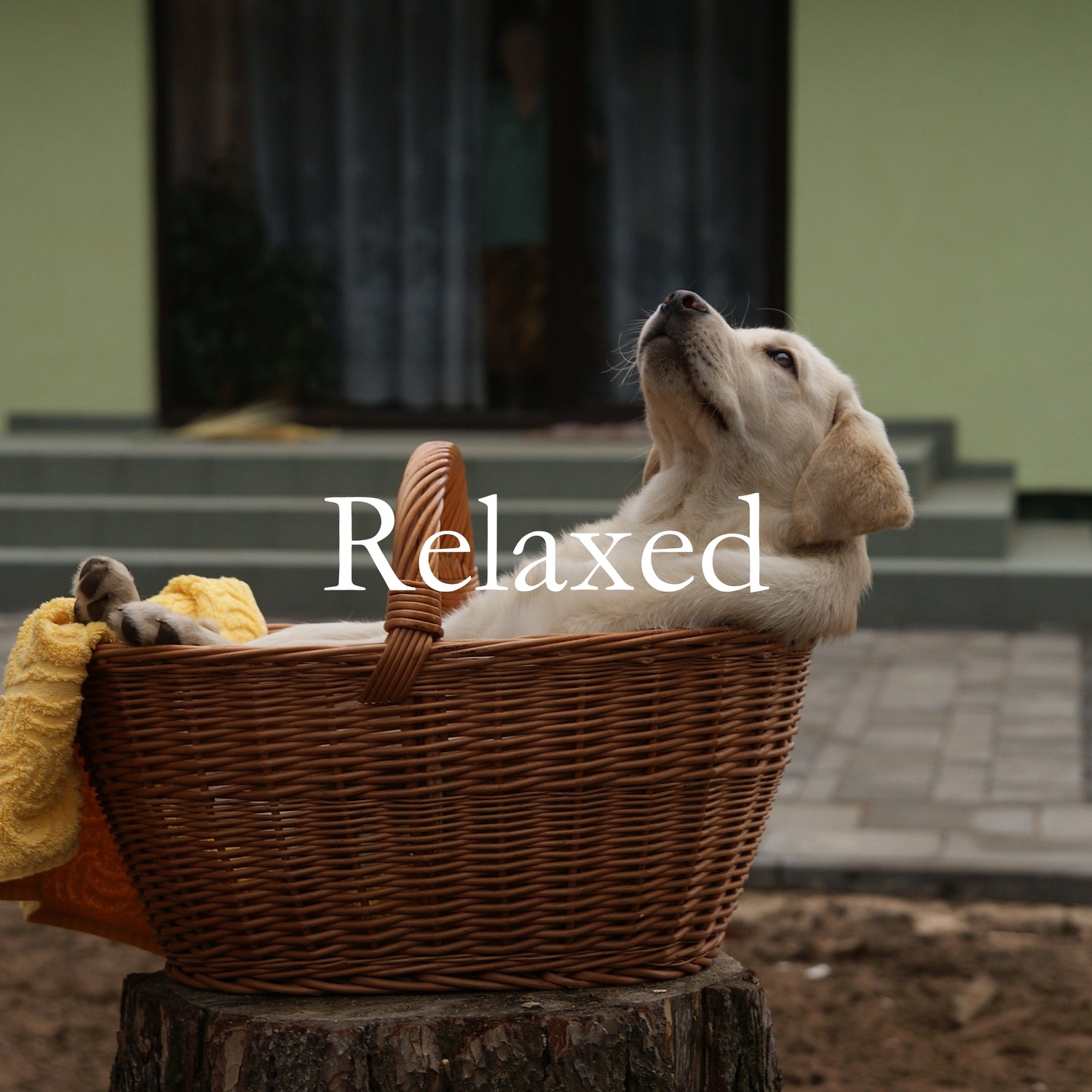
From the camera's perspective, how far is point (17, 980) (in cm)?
392

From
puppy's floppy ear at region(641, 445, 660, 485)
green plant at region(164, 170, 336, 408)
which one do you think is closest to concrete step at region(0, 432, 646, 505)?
green plant at region(164, 170, 336, 408)

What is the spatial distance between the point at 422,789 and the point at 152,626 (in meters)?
0.48

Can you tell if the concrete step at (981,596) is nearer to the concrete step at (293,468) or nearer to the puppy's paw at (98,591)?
the concrete step at (293,468)

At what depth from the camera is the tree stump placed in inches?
94.6

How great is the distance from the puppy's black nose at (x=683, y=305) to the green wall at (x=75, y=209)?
26.3ft

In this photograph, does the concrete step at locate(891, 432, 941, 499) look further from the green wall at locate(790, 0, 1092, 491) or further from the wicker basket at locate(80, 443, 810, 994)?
the wicker basket at locate(80, 443, 810, 994)

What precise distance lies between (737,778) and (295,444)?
7190 millimetres

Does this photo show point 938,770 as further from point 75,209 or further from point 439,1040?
point 75,209

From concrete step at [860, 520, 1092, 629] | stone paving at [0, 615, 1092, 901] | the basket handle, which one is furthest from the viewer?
concrete step at [860, 520, 1092, 629]

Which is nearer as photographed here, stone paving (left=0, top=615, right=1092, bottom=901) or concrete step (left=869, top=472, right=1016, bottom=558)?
stone paving (left=0, top=615, right=1092, bottom=901)

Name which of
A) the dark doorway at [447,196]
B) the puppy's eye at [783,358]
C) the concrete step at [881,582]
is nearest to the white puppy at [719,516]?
the puppy's eye at [783,358]

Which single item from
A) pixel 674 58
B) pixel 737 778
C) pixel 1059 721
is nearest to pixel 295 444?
pixel 674 58

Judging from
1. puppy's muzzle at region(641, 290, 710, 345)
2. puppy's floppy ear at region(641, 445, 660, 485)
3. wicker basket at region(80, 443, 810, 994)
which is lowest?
wicker basket at region(80, 443, 810, 994)

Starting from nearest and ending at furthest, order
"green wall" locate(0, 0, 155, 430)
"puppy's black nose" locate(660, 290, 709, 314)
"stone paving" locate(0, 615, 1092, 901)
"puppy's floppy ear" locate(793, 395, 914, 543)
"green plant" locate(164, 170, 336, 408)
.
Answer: "puppy's floppy ear" locate(793, 395, 914, 543) → "puppy's black nose" locate(660, 290, 709, 314) → "stone paving" locate(0, 615, 1092, 901) → "green wall" locate(0, 0, 155, 430) → "green plant" locate(164, 170, 336, 408)
